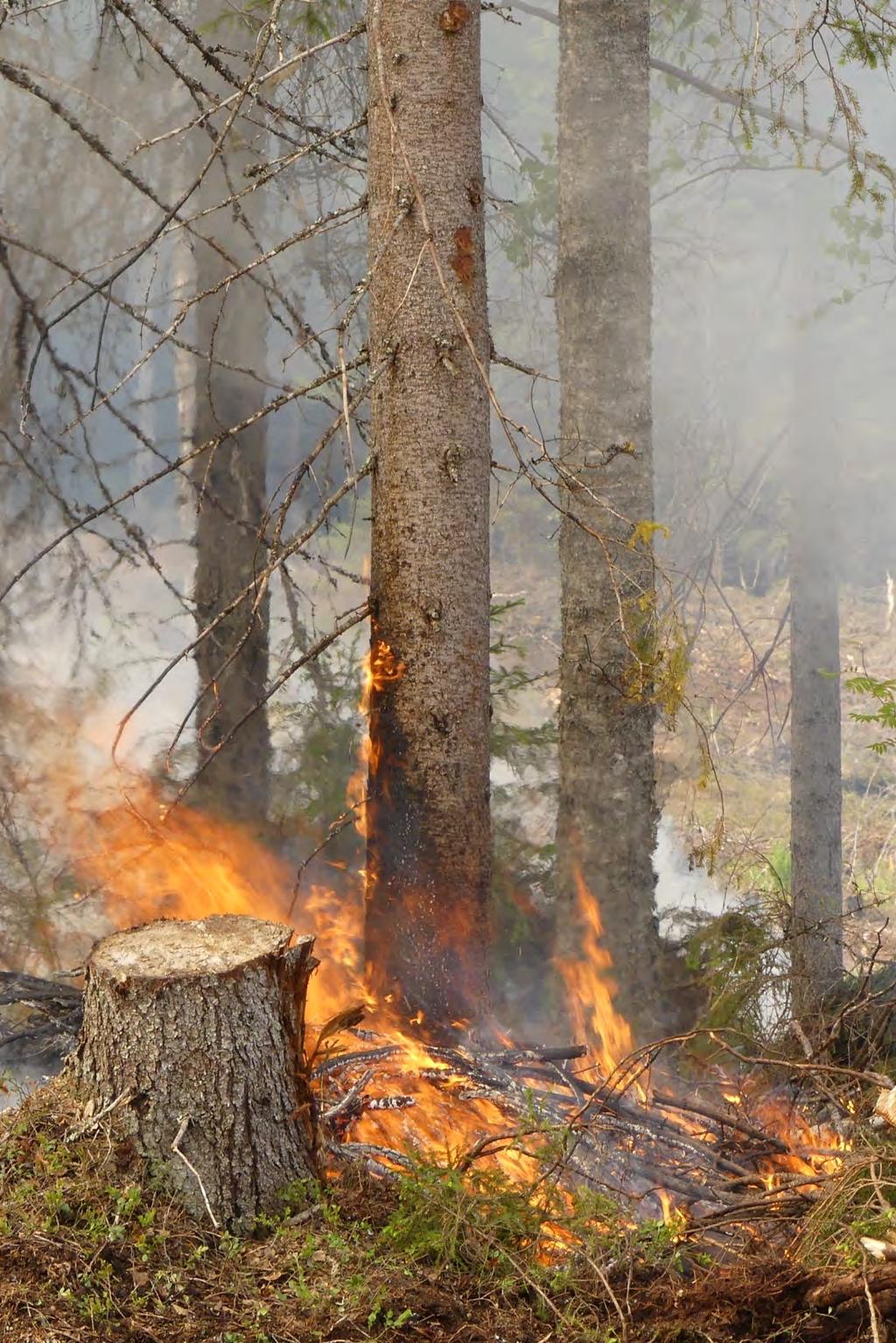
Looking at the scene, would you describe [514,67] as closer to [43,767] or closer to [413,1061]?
[43,767]

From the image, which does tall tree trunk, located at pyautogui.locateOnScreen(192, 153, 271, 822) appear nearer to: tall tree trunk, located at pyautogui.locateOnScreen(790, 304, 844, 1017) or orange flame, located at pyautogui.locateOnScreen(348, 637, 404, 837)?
orange flame, located at pyautogui.locateOnScreen(348, 637, 404, 837)

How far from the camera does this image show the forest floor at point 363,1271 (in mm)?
2756

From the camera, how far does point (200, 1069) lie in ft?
10.3

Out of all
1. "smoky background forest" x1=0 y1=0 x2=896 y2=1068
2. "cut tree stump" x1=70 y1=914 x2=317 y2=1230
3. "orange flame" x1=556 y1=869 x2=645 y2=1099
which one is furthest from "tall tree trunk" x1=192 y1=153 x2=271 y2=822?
"cut tree stump" x1=70 y1=914 x2=317 y2=1230

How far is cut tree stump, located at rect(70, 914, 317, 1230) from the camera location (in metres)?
3.12

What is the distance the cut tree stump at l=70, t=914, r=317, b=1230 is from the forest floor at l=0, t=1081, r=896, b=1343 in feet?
0.25

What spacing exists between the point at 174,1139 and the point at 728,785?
12.1m

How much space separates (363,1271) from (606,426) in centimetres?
425

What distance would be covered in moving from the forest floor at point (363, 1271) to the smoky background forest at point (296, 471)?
5.10 ft

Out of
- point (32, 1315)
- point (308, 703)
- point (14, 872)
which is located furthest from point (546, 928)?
point (32, 1315)

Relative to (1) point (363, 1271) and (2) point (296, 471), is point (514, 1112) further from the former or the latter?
(2) point (296, 471)

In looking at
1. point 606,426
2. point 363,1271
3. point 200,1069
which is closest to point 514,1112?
point 363,1271

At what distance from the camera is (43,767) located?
9.07 metres

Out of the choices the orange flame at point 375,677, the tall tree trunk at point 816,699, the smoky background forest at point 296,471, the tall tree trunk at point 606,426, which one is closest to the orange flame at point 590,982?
the tall tree trunk at point 606,426
